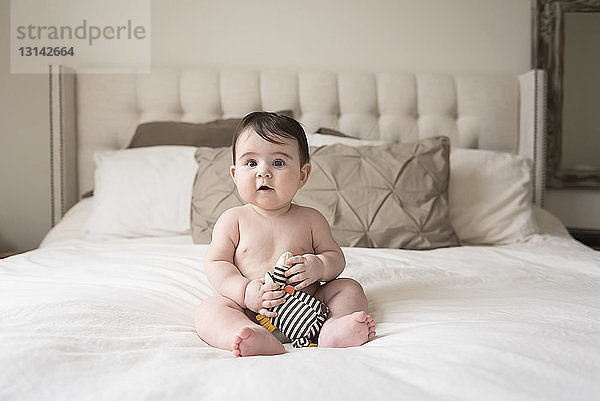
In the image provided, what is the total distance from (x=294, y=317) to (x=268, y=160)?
0.27m

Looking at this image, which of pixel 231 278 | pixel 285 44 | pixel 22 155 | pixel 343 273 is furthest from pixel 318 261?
pixel 22 155

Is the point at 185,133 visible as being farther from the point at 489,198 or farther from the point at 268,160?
the point at 268,160

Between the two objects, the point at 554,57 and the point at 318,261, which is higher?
the point at 554,57

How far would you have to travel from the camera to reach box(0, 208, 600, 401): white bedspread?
0.66 metres

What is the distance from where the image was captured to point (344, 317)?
0.94 meters

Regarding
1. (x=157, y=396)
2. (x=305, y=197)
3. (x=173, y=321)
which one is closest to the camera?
(x=157, y=396)

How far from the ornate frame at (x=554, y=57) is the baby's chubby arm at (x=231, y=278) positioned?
79.5 inches

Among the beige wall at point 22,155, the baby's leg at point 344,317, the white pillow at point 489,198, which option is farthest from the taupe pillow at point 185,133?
the baby's leg at point 344,317

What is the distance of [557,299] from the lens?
1123mm

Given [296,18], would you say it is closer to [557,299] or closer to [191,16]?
[191,16]

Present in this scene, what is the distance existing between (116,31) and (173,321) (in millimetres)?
1965

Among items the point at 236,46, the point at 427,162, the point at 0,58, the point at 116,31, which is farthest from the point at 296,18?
the point at 0,58

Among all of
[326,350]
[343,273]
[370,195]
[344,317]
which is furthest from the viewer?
[370,195]

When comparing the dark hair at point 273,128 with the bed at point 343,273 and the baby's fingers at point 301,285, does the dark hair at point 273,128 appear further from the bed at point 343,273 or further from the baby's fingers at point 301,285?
the bed at point 343,273
